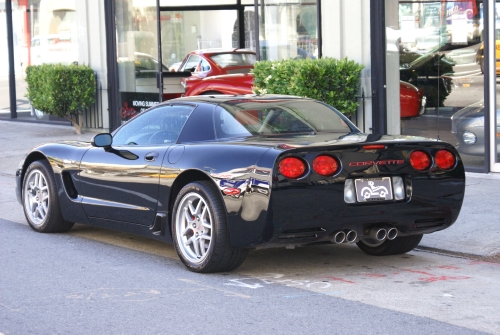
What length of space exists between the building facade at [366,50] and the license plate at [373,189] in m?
5.41

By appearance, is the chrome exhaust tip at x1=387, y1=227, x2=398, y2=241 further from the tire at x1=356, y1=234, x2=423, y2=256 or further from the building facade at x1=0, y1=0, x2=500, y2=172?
the building facade at x1=0, y1=0, x2=500, y2=172

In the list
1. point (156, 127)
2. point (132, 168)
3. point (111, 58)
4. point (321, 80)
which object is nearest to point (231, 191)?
point (132, 168)

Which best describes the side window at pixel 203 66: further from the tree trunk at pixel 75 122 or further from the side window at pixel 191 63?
the tree trunk at pixel 75 122

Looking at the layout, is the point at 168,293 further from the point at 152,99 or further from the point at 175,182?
the point at 152,99

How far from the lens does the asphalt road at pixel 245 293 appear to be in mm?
5051

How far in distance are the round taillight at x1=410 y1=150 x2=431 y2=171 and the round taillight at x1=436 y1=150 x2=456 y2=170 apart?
0.10m

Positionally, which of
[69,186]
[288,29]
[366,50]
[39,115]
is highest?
[288,29]

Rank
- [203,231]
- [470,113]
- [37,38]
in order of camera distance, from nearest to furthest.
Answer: [203,231]
[470,113]
[37,38]

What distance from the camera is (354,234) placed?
244 inches

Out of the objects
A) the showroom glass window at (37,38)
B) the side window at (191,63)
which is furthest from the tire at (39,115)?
the side window at (191,63)

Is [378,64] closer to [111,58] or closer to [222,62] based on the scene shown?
[222,62]

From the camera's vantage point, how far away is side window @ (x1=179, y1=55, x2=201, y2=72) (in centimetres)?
1767

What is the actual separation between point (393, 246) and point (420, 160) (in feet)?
3.34

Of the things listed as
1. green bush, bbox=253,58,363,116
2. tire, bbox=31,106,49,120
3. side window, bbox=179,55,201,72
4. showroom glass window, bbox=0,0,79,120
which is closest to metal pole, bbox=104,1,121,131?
showroom glass window, bbox=0,0,79,120
